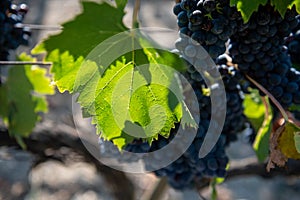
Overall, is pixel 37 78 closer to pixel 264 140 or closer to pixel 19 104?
pixel 19 104

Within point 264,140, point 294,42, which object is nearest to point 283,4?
point 294,42

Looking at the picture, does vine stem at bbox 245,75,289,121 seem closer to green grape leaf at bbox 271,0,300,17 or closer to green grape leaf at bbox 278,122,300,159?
green grape leaf at bbox 278,122,300,159

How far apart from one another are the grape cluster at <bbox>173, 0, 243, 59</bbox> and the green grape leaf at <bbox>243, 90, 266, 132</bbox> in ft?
0.75

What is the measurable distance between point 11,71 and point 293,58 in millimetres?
490

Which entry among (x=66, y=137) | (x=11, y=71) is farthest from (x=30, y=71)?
(x=66, y=137)

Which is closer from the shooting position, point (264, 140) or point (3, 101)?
point (264, 140)

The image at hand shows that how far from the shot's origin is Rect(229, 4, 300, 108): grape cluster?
691 millimetres

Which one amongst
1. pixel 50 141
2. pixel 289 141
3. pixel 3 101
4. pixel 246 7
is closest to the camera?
pixel 246 7

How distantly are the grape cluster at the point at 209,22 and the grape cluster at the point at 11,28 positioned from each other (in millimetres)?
333

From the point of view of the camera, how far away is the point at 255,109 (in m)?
0.92

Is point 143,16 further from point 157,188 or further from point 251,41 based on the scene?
point 251,41

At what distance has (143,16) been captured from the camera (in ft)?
11.0

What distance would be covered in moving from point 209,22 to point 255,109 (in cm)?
31

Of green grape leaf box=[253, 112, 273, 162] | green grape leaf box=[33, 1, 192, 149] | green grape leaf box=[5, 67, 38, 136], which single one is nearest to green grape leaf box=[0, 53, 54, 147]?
green grape leaf box=[5, 67, 38, 136]
